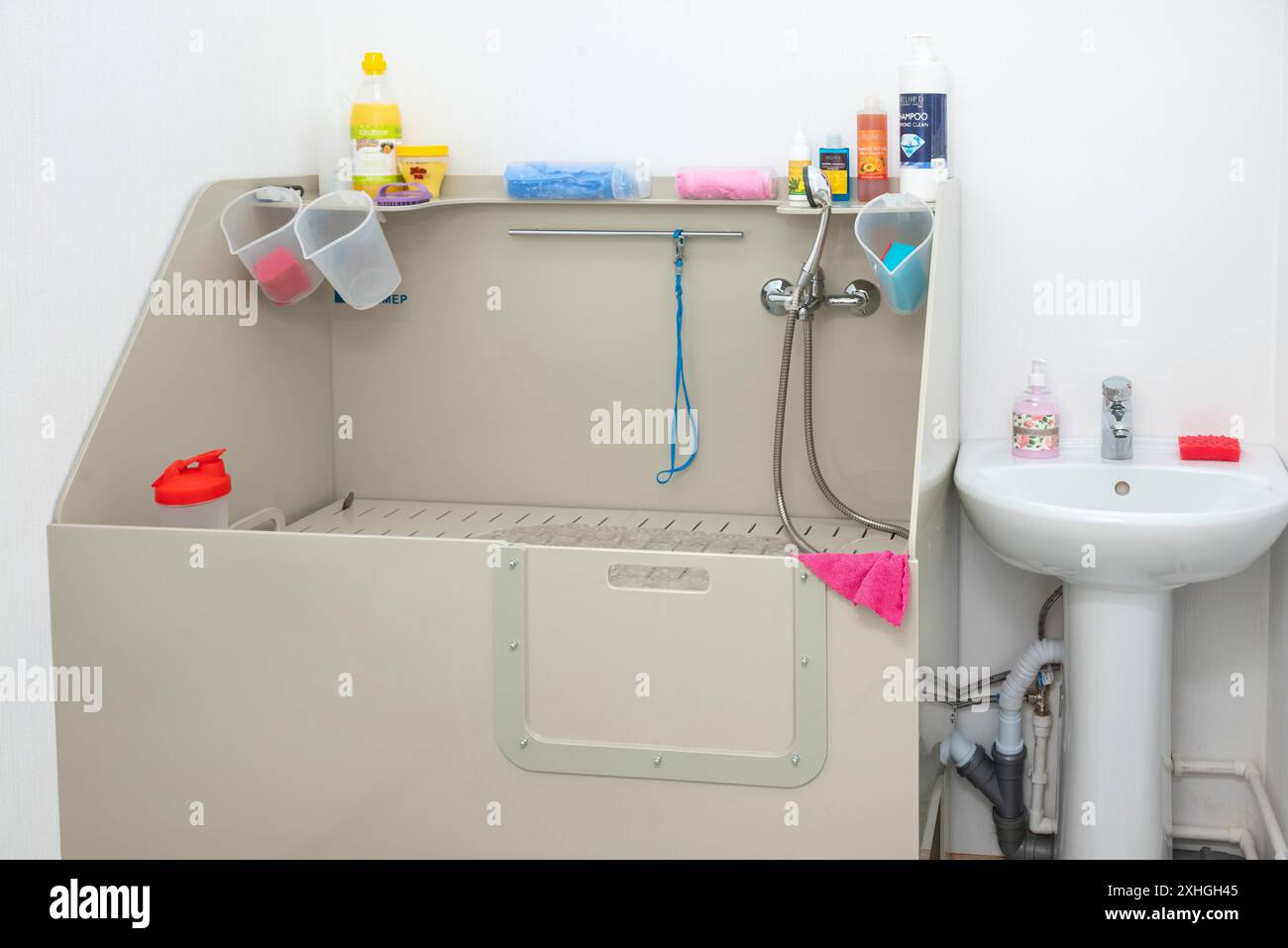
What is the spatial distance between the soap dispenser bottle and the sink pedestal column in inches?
10.3

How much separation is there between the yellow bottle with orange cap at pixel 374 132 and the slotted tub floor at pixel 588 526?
0.59m

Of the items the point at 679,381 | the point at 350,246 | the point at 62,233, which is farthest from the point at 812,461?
the point at 62,233

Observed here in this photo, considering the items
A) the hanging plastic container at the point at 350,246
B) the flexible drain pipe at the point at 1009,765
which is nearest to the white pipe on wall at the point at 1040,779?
the flexible drain pipe at the point at 1009,765

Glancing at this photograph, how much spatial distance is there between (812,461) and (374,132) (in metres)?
0.99

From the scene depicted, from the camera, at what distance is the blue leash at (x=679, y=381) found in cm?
248

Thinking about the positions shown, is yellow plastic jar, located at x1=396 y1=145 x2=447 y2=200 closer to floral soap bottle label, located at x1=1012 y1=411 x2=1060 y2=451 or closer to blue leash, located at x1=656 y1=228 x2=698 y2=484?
blue leash, located at x1=656 y1=228 x2=698 y2=484

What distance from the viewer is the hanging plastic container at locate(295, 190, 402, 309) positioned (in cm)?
234

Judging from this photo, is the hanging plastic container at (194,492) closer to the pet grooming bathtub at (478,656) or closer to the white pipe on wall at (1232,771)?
the pet grooming bathtub at (478,656)

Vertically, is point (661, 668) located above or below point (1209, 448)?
below

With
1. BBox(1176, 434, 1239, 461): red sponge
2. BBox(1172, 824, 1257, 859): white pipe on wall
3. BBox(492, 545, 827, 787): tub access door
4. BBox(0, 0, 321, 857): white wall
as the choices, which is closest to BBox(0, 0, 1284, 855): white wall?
BBox(0, 0, 321, 857): white wall

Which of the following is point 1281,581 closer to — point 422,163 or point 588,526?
point 588,526

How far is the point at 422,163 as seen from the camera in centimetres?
254

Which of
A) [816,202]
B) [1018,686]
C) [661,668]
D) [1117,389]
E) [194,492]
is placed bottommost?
[1018,686]
